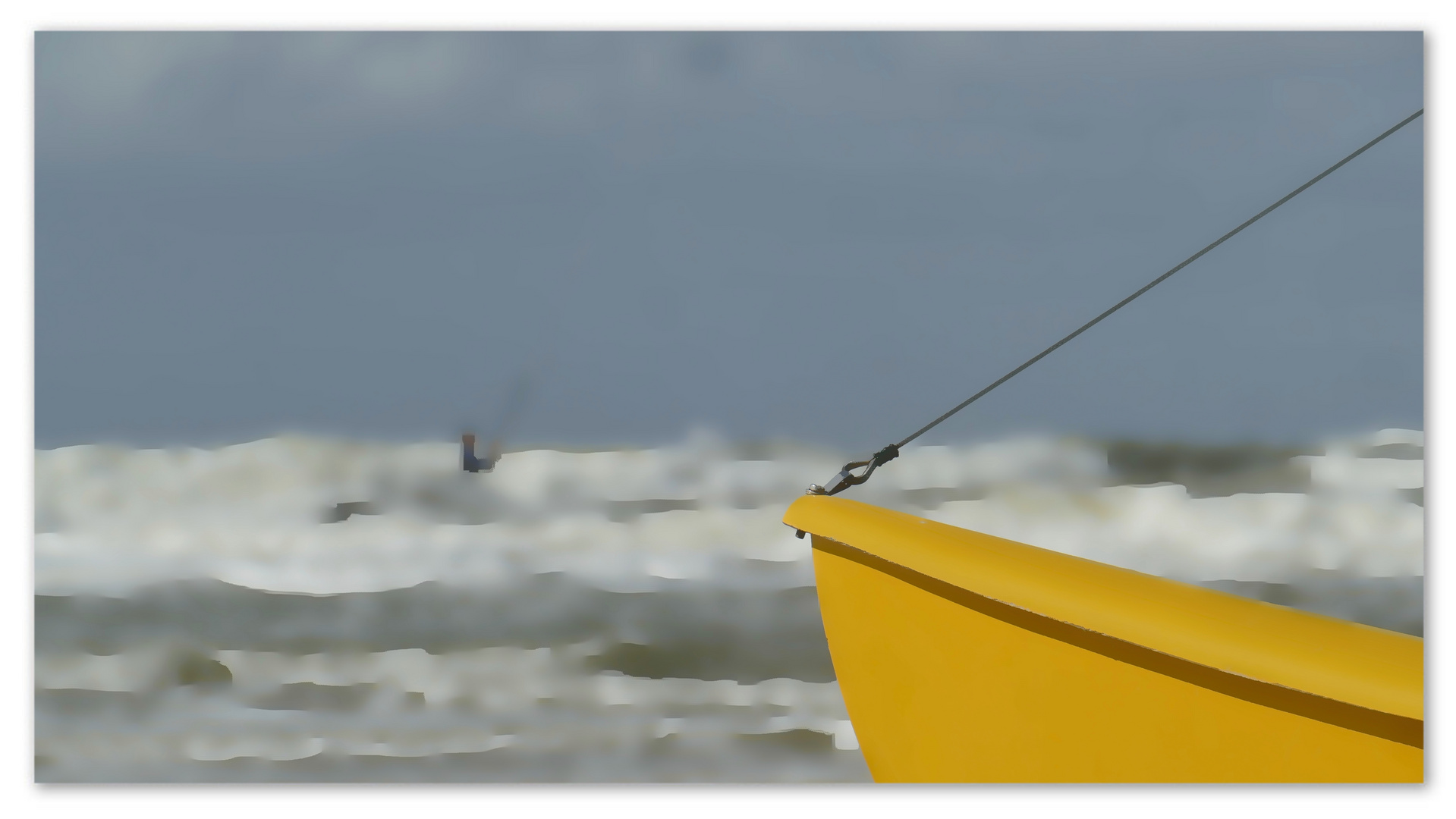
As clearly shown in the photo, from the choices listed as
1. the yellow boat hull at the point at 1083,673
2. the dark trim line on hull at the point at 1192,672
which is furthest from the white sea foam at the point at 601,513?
the dark trim line on hull at the point at 1192,672

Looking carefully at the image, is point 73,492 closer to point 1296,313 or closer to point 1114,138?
point 1114,138

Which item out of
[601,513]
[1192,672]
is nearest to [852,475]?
[601,513]

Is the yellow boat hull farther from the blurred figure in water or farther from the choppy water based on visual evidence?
the blurred figure in water

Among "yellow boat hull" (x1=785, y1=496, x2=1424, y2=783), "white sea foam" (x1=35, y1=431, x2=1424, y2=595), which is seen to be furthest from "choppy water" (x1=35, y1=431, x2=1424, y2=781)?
"yellow boat hull" (x1=785, y1=496, x2=1424, y2=783)

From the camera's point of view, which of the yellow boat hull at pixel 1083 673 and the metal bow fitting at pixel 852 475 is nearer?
the yellow boat hull at pixel 1083 673

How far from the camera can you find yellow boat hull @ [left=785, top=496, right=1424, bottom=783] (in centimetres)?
83

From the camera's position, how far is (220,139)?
1508 millimetres

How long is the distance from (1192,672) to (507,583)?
1.27 metres

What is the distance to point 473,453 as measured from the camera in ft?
5.27

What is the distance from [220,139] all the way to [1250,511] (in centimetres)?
200

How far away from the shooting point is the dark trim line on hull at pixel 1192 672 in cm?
81

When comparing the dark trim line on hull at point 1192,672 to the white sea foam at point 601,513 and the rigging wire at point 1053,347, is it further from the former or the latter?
the white sea foam at point 601,513

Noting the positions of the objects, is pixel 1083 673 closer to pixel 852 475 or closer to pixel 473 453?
pixel 852 475

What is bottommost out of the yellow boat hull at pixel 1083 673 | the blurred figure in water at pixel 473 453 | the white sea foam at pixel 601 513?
the yellow boat hull at pixel 1083 673
